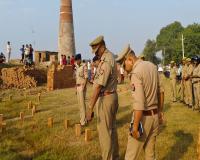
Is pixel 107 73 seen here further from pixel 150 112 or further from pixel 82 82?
pixel 82 82

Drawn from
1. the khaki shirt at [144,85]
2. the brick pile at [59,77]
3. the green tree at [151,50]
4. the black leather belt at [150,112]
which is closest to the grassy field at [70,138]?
the black leather belt at [150,112]

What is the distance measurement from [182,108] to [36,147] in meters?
7.12

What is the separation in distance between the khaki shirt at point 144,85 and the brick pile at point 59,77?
18905 millimetres

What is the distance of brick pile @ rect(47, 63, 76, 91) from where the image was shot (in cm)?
2438

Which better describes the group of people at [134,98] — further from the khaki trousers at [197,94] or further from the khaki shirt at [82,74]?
the khaki trousers at [197,94]

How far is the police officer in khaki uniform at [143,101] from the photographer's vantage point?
17.6ft

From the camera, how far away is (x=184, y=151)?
27.4 feet

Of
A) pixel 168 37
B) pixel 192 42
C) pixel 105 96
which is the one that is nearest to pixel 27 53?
pixel 105 96

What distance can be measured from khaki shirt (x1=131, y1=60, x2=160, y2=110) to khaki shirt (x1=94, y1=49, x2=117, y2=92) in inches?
50.8

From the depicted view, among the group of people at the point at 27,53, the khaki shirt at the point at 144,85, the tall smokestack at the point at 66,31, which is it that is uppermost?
the tall smokestack at the point at 66,31

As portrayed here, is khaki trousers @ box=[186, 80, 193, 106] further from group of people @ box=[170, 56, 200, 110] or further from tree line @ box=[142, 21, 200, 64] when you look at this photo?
tree line @ box=[142, 21, 200, 64]

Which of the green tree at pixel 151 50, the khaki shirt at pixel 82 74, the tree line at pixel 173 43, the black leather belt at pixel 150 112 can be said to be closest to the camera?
the black leather belt at pixel 150 112

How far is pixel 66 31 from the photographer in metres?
40.0

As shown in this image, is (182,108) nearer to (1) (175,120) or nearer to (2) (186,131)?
(1) (175,120)
